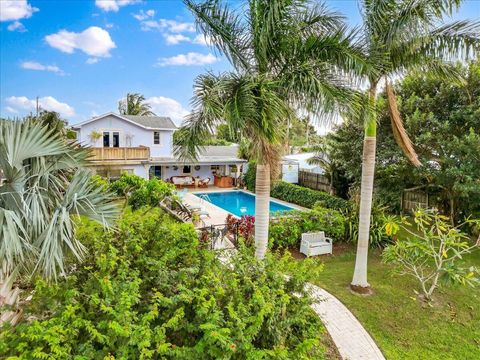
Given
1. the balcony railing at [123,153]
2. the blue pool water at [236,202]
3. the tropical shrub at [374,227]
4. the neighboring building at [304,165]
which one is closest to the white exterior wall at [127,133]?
the balcony railing at [123,153]

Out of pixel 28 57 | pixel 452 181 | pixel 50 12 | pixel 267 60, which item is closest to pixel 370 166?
pixel 267 60

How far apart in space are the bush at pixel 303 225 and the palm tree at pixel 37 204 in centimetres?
929

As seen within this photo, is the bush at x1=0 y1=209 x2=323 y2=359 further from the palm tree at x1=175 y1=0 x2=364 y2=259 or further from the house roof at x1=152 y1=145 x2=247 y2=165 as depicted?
the house roof at x1=152 y1=145 x2=247 y2=165

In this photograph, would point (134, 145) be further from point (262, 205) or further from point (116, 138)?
point (262, 205)

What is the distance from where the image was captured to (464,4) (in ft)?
27.7

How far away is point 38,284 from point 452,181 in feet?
50.8

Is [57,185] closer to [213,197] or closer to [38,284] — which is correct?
[38,284]

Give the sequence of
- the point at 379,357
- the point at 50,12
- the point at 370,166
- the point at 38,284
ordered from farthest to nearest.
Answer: the point at 50,12 < the point at 370,166 < the point at 379,357 < the point at 38,284

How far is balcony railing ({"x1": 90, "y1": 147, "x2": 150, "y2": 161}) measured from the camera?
77.1 feet

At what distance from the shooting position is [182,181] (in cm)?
2998

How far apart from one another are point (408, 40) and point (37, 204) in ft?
31.0

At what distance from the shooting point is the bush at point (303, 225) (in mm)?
13664

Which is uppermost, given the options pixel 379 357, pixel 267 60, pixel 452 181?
pixel 267 60

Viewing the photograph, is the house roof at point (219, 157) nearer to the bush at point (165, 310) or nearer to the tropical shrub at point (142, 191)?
the tropical shrub at point (142, 191)
